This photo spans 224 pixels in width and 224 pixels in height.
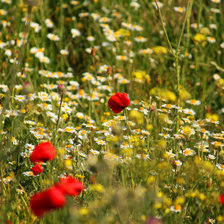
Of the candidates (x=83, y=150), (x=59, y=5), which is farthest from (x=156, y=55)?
(x=83, y=150)

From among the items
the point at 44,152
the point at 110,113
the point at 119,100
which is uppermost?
the point at 119,100

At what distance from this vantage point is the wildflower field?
5.74 ft

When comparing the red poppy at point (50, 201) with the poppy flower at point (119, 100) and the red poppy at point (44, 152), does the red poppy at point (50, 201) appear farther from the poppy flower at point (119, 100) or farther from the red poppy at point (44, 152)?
the poppy flower at point (119, 100)

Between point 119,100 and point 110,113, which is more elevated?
point 119,100

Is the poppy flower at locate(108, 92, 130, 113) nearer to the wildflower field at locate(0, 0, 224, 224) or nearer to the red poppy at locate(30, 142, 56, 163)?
the wildflower field at locate(0, 0, 224, 224)

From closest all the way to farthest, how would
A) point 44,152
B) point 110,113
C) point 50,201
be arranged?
1. point 50,201
2. point 44,152
3. point 110,113

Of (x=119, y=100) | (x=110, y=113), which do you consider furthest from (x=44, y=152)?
(x=110, y=113)

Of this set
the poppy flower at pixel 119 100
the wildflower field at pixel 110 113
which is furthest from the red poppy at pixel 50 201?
the poppy flower at pixel 119 100

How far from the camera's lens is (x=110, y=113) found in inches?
126

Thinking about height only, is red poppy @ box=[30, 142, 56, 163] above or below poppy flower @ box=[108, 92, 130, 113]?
below

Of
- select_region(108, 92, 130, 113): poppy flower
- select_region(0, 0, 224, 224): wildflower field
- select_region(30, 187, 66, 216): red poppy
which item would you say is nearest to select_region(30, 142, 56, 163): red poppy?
select_region(0, 0, 224, 224): wildflower field

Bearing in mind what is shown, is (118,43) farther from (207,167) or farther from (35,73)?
(207,167)

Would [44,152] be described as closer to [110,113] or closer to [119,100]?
[119,100]

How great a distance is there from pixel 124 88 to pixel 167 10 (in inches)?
53.7
